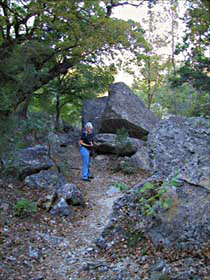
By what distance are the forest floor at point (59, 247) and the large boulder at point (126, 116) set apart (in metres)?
4.68

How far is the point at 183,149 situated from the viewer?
20.2ft

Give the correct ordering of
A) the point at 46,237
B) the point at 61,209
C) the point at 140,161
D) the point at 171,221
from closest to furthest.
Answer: the point at 171,221 → the point at 46,237 → the point at 61,209 → the point at 140,161

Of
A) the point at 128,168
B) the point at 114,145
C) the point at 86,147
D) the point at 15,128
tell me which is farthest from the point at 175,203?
the point at 114,145

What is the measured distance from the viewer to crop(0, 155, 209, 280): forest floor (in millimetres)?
4328

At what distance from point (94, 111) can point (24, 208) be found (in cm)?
811

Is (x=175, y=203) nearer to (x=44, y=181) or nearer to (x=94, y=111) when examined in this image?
(x=44, y=181)

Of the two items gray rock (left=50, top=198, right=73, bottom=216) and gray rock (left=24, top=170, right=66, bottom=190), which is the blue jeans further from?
gray rock (left=50, top=198, right=73, bottom=216)

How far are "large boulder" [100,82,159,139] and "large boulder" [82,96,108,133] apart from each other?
96cm

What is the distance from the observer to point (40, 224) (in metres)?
6.08

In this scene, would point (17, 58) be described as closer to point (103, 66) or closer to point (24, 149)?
point (24, 149)

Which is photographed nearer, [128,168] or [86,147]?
[86,147]

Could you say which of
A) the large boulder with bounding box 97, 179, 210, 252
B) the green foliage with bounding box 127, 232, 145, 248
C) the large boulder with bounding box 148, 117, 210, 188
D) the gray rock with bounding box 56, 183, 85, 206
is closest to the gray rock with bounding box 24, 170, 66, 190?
the gray rock with bounding box 56, 183, 85, 206

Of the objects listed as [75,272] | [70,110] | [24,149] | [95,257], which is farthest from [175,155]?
[70,110]

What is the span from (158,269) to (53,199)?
3559 millimetres
